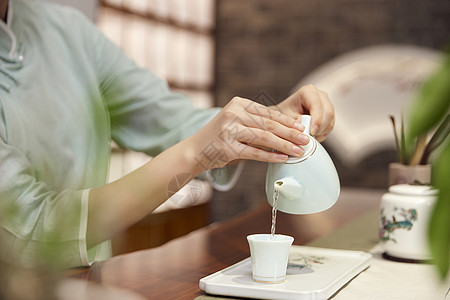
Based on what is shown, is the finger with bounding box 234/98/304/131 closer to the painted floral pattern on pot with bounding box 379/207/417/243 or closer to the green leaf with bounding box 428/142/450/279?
the painted floral pattern on pot with bounding box 379/207/417/243

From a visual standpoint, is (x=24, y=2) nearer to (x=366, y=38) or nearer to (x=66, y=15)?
(x=66, y=15)

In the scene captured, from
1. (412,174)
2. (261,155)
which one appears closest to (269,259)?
(261,155)

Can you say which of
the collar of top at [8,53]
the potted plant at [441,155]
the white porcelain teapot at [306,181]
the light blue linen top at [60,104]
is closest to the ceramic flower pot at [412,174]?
the white porcelain teapot at [306,181]

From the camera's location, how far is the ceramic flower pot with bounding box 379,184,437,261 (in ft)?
3.38

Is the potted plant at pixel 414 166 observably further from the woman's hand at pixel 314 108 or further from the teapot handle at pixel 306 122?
the teapot handle at pixel 306 122

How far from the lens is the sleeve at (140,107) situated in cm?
139

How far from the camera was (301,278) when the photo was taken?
33.3 inches

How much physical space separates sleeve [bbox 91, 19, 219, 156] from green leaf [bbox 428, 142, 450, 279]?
1.18m

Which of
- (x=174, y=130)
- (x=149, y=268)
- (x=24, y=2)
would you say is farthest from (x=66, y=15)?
(x=149, y=268)

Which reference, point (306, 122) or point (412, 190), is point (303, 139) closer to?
point (306, 122)

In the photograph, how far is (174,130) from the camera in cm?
139

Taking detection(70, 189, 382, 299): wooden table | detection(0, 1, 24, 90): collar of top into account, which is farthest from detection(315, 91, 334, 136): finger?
detection(0, 1, 24, 90): collar of top

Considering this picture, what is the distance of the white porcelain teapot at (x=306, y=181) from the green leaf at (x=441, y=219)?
0.68 meters

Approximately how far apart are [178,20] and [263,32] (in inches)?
33.1
